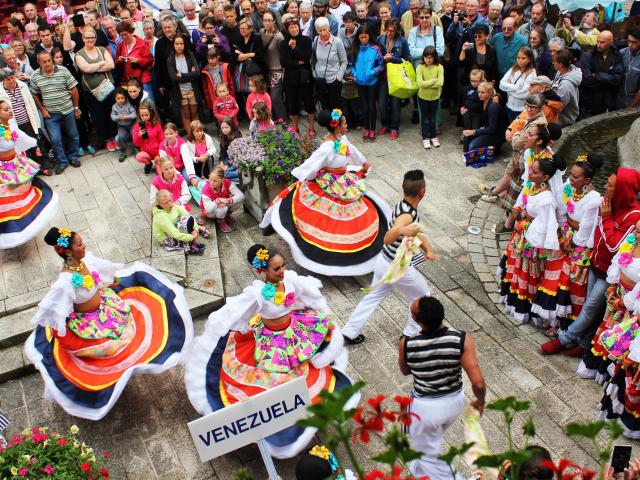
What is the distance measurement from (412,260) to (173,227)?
289 cm

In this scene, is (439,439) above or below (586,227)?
below

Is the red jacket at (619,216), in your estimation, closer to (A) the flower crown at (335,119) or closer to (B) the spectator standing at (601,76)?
(A) the flower crown at (335,119)

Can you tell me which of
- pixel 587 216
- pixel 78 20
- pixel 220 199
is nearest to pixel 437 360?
pixel 587 216

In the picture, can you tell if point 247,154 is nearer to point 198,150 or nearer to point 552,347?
point 198,150

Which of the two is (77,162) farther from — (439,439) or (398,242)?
(439,439)

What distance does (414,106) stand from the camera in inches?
436

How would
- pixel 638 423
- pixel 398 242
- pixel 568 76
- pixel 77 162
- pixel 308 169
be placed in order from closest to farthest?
pixel 638 423 < pixel 398 242 < pixel 308 169 < pixel 568 76 < pixel 77 162

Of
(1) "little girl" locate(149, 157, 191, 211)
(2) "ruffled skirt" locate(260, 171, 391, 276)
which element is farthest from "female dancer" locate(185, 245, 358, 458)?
(1) "little girl" locate(149, 157, 191, 211)

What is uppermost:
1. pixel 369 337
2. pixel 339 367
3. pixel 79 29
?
pixel 79 29

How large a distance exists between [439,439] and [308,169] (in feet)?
11.0

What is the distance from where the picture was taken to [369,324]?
6.85 metres

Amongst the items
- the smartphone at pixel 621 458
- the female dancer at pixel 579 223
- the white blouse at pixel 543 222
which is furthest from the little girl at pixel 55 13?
the smartphone at pixel 621 458

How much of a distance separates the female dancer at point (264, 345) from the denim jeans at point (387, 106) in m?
5.40

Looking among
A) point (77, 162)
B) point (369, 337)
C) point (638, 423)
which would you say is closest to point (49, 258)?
point (77, 162)
